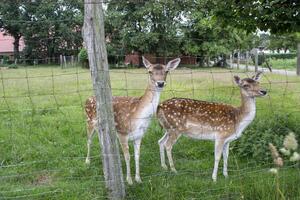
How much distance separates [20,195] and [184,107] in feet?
8.05

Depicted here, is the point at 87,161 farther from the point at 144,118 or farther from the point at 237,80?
the point at 237,80

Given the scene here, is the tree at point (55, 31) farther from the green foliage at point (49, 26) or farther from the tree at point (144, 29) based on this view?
the tree at point (144, 29)

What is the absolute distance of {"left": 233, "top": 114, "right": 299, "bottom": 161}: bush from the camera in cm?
657

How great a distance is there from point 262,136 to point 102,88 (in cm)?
310

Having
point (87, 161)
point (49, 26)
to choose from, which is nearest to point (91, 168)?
point (87, 161)

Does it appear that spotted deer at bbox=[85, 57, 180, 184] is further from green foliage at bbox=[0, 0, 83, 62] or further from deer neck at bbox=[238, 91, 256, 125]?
green foliage at bbox=[0, 0, 83, 62]

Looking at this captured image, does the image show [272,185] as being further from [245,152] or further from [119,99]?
[119,99]

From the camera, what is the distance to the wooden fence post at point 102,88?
15.1ft

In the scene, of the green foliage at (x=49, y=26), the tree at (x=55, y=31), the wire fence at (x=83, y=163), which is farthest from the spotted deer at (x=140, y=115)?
the tree at (x=55, y=31)

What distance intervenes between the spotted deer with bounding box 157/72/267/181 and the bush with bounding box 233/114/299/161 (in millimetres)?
469

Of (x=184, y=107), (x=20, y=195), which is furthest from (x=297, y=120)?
(x=20, y=195)

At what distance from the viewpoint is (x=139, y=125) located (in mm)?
5945

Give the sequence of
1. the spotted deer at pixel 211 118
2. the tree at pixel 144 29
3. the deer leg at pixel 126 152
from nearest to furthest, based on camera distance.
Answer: the deer leg at pixel 126 152 → the spotted deer at pixel 211 118 → the tree at pixel 144 29

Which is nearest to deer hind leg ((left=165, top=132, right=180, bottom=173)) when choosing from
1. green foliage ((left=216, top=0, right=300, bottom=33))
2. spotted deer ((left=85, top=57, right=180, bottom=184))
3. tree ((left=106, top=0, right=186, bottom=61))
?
spotted deer ((left=85, top=57, right=180, bottom=184))
